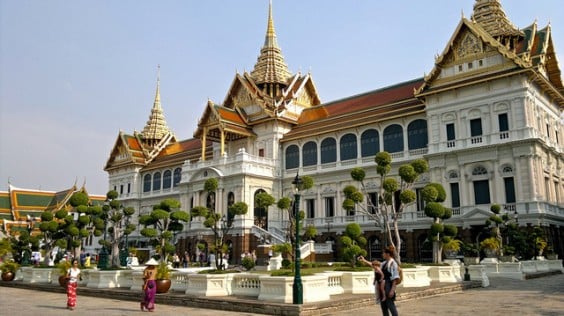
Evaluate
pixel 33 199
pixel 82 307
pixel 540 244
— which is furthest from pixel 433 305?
pixel 33 199

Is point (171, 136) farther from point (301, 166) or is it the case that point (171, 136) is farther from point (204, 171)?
point (301, 166)

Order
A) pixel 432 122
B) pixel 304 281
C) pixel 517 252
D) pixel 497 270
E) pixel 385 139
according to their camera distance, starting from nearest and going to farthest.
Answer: pixel 304 281 → pixel 497 270 → pixel 517 252 → pixel 432 122 → pixel 385 139

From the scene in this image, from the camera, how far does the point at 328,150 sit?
37812mm

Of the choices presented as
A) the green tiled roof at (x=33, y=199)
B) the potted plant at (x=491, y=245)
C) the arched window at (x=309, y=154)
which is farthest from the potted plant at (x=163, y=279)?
the green tiled roof at (x=33, y=199)

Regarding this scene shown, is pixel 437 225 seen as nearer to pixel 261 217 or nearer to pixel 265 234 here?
pixel 265 234

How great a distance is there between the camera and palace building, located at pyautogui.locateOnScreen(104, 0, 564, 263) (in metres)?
28.5

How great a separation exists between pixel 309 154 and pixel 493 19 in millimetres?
15705

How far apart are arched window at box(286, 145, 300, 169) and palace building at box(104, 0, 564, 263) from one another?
99 mm

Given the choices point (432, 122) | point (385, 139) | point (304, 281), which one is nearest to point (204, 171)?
point (385, 139)

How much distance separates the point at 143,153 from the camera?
56.1 meters

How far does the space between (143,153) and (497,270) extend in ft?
137

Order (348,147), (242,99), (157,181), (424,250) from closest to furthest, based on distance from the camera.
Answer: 1. (424,250)
2. (348,147)
3. (242,99)
4. (157,181)

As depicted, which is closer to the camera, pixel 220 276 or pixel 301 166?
pixel 220 276

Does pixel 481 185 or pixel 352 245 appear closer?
pixel 352 245
